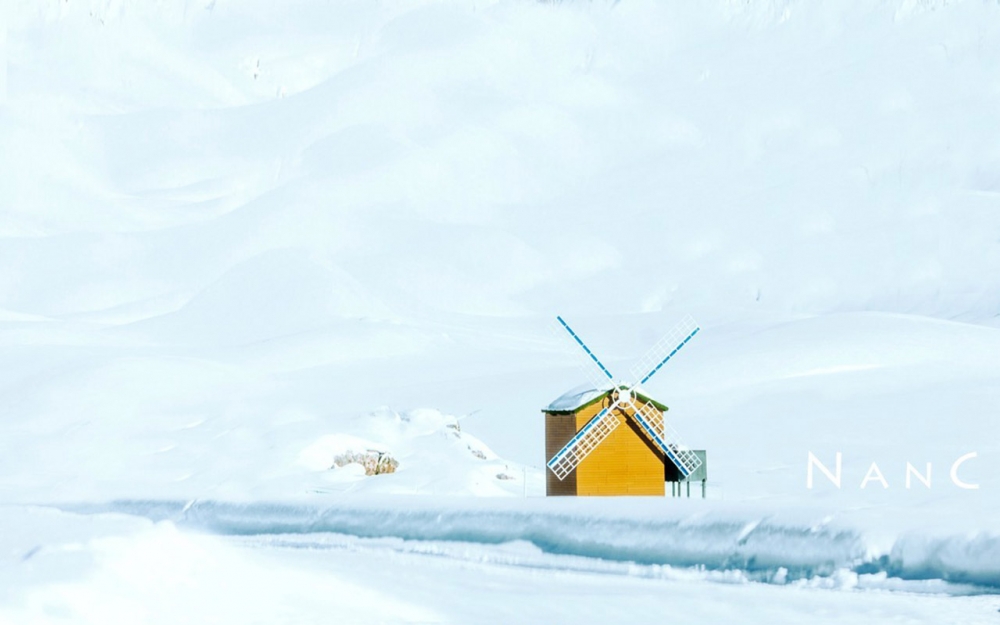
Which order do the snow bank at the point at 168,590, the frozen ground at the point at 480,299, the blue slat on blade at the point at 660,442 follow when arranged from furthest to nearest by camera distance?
1. the blue slat on blade at the point at 660,442
2. the frozen ground at the point at 480,299
3. the snow bank at the point at 168,590

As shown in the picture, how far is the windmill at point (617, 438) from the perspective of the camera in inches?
1096

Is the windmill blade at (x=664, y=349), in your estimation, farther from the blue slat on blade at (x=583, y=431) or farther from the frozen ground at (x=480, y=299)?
the blue slat on blade at (x=583, y=431)

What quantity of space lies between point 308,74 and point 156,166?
2993 cm

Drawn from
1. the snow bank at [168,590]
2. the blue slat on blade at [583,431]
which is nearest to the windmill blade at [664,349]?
the blue slat on blade at [583,431]

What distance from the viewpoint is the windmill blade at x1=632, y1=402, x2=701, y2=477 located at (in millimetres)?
28141

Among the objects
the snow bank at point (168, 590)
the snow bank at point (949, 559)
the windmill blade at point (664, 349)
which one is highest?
the windmill blade at point (664, 349)

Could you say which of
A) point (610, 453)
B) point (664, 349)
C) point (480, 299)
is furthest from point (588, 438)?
point (480, 299)

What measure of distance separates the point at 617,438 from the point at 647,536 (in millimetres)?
4444

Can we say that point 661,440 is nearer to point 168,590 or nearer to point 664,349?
point 168,590

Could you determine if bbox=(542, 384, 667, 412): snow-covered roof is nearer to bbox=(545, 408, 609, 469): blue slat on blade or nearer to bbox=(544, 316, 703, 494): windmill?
bbox=(544, 316, 703, 494): windmill

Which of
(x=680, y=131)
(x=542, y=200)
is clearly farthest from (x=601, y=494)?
(x=680, y=131)

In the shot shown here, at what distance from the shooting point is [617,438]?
92.0ft

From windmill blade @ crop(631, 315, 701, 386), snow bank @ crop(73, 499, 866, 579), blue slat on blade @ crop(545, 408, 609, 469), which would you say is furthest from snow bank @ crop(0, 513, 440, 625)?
windmill blade @ crop(631, 315, 701, 386)

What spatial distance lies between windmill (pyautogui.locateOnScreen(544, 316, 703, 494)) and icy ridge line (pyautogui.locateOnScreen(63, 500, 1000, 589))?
5.80 ft
